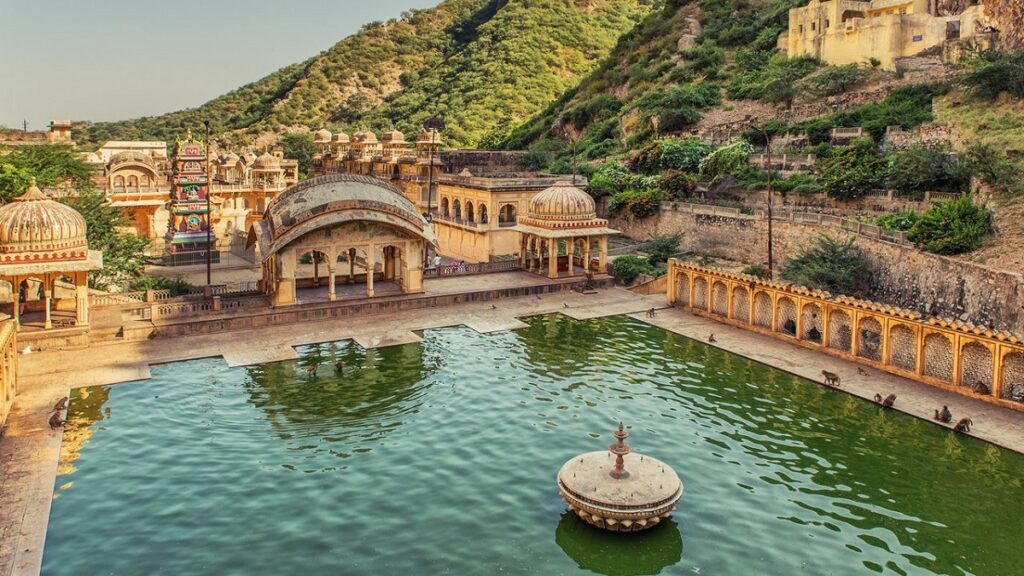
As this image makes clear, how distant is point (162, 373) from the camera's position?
19844mm

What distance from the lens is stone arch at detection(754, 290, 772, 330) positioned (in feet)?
78.2

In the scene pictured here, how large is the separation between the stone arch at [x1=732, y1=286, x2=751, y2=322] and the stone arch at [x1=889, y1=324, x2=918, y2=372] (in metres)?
4.91

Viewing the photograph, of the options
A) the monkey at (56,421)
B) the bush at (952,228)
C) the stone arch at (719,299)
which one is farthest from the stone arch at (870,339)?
the monkey at (56,421)

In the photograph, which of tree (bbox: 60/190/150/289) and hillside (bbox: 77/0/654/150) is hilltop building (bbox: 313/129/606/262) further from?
hillside (bbox: 77/0/654/150)

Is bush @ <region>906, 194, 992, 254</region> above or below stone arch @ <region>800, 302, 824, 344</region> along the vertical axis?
above

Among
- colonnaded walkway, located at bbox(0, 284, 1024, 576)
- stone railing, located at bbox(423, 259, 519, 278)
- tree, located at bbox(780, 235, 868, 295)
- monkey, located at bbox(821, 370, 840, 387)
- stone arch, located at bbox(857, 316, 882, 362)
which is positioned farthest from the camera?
stone railing, located at bbox(423, 259, 519, 278)

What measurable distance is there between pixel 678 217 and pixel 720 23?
1448 inches

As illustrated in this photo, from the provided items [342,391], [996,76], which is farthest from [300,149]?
[342,391]

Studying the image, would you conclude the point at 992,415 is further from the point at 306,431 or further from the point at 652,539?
the point at 306,431

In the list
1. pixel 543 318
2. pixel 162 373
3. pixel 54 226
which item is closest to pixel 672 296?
pixel 543 318

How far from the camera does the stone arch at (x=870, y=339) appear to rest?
20453mm

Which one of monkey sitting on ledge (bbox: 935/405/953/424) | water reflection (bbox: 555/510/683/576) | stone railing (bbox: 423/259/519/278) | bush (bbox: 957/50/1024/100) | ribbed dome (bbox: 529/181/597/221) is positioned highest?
bush (bbox: 957/50/1024/100)

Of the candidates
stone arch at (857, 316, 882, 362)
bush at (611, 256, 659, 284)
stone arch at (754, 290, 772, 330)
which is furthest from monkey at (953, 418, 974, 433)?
bush at (611, 256, 659, 284)

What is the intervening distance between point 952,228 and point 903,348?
6064 millimetres
